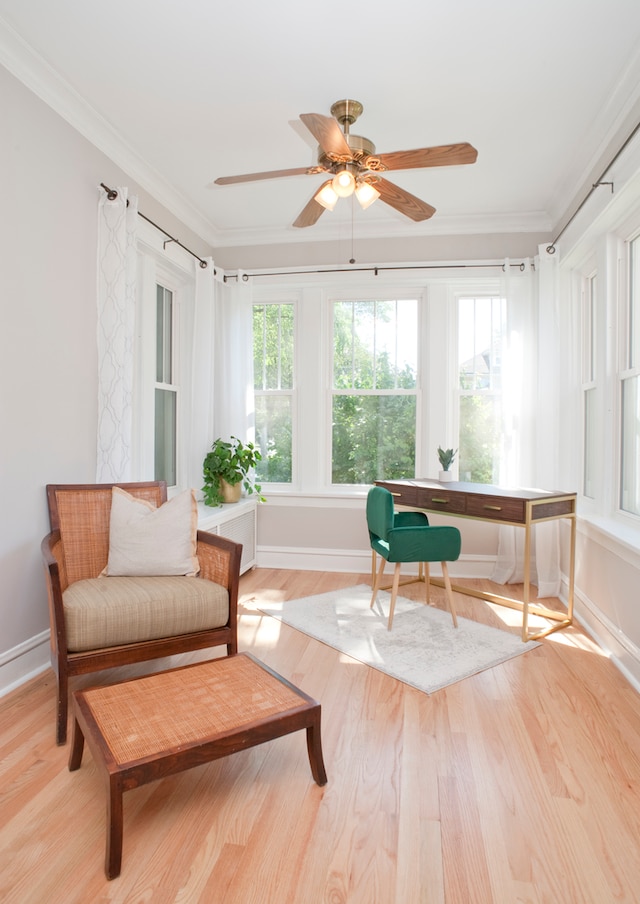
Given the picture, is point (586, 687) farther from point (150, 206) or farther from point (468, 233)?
point (150, 206)

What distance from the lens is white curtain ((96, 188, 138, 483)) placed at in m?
2.94

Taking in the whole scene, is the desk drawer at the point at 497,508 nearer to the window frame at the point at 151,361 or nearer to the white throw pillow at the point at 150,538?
the white throw pillow at the point at 150,538

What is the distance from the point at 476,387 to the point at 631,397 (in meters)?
1.51

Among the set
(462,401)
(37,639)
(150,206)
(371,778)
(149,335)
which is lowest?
(371,778)

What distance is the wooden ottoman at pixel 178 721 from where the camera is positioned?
141cm

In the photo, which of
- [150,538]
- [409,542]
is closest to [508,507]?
[409,542]

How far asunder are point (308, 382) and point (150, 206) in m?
1.76

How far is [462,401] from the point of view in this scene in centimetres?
441

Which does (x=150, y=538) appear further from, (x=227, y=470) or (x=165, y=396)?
(x=165, y=396)

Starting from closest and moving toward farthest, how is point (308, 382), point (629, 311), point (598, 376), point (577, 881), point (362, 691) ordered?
point (577, 881) → point (362, 691) → point (629, 311) → point (598, 376) → point (308, 382)

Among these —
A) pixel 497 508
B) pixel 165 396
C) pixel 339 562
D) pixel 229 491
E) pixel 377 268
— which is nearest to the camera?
pixel 497 508

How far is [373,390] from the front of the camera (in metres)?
4.54

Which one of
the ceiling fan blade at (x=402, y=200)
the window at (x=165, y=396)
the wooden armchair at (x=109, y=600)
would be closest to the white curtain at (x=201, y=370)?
the window at (x=165, y=396)

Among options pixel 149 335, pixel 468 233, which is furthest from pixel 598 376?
pixel 149 335
